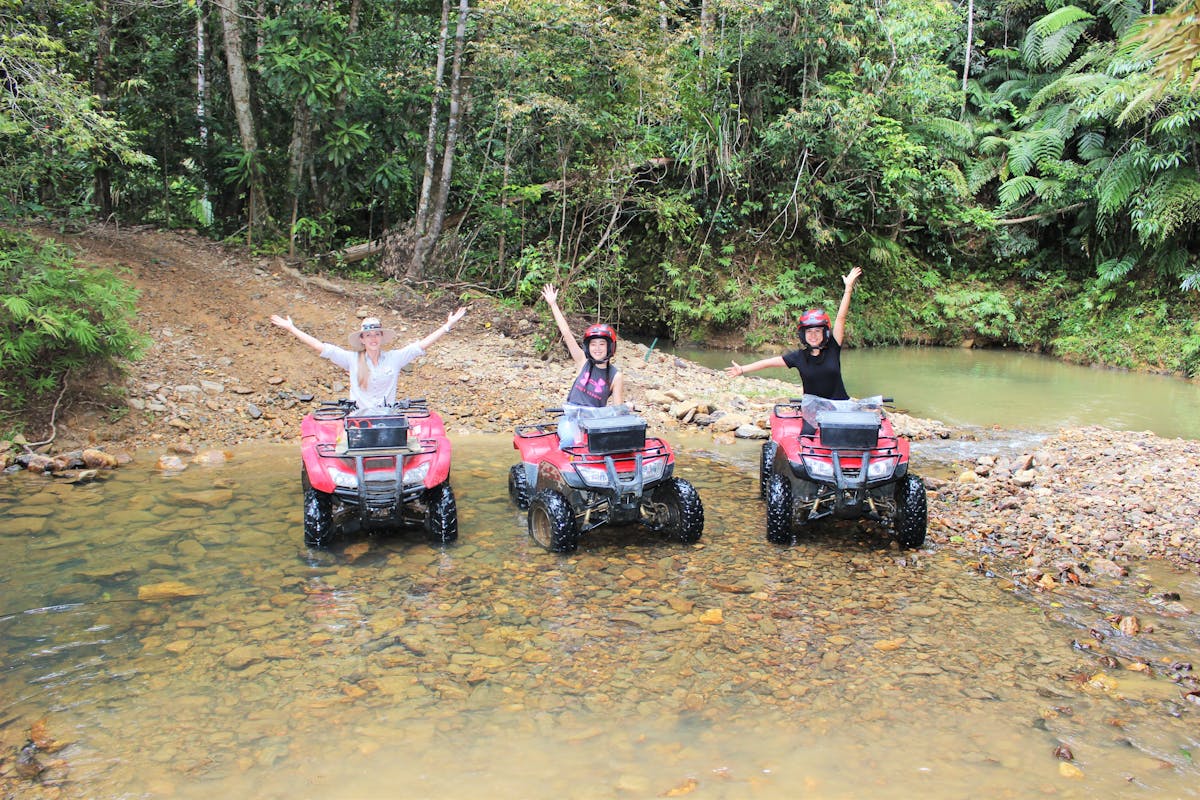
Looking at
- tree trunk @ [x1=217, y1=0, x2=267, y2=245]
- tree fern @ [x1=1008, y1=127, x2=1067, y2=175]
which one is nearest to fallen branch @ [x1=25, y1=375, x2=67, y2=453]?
tree trunk @ [x1=217, y1=0, x2=267, y2=245]

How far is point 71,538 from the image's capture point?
19.0 ft

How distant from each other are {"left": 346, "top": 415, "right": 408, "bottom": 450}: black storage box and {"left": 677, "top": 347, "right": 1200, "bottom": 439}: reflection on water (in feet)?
26.6

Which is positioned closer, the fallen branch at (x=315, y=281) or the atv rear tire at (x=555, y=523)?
the atv rear tire at (x=555, y=523)

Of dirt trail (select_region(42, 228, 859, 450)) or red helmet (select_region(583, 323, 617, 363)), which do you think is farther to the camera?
dirt trail (select_region(42, 228, 859, 450))

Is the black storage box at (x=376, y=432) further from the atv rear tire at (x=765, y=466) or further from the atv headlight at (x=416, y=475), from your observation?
the atv rear tire at (x=765, y=466)

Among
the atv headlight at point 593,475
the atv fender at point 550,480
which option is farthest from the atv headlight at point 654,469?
the atv fender at point 550,480

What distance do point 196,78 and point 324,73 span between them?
13.0 ft

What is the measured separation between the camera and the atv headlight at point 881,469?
5.61 m

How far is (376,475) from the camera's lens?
217 inches

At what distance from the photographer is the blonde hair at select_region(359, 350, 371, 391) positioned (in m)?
6.50

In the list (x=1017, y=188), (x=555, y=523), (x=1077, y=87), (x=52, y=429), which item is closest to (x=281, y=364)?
(x=52, y=429)

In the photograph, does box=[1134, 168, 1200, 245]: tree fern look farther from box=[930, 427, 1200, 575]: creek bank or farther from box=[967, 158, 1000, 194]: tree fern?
box=[930, 427, 1200, 575]: creek bank

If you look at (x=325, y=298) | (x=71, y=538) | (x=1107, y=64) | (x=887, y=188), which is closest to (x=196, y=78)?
(x=325, y=298)

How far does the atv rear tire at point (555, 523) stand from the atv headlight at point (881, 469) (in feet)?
6.76
